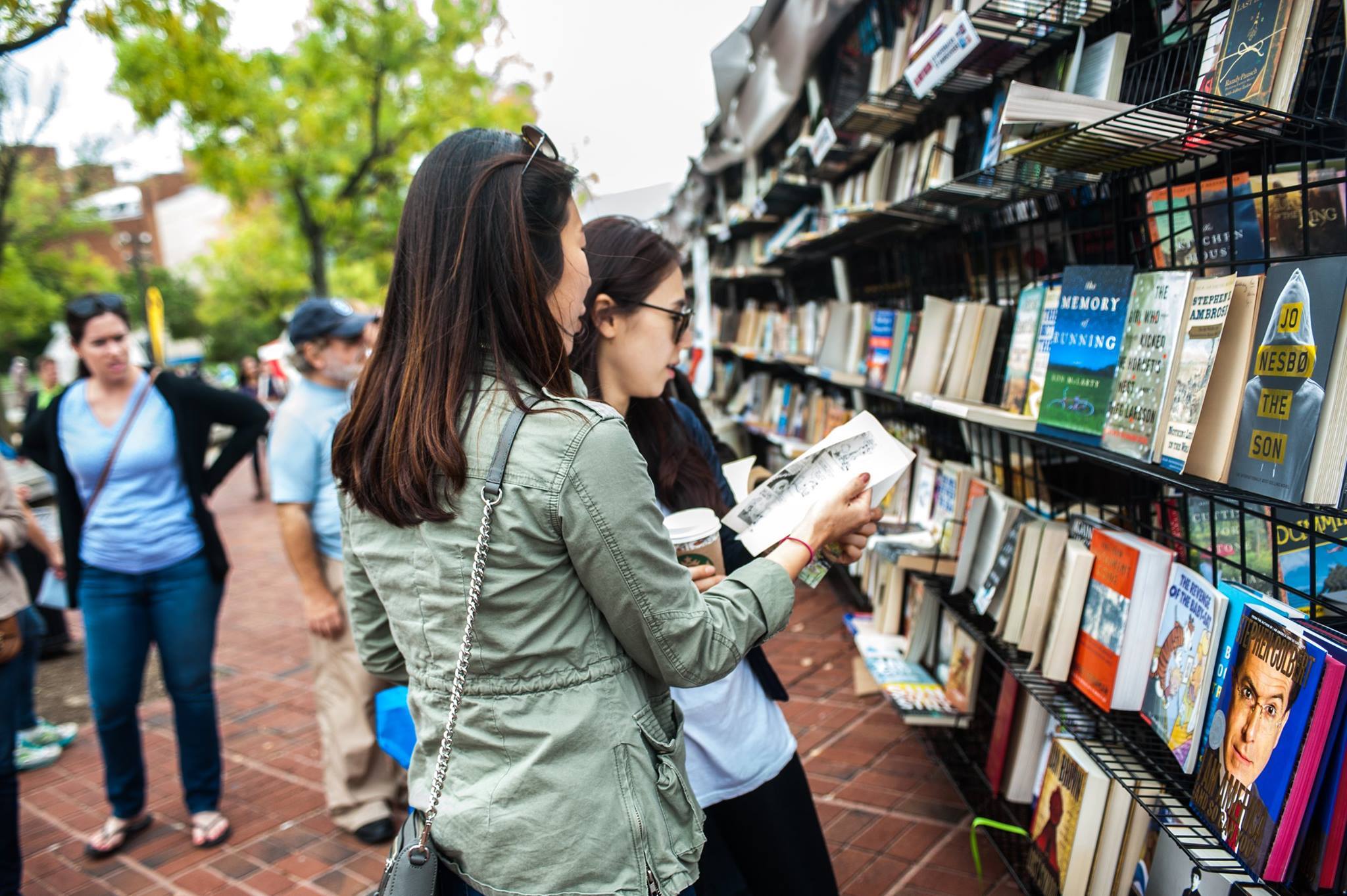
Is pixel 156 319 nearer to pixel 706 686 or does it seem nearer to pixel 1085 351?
pixel 706 686

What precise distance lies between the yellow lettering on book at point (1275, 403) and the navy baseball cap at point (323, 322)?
266 centimetres

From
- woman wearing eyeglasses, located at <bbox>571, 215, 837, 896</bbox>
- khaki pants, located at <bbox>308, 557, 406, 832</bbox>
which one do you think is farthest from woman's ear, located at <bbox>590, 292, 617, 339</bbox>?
khaki pants, located at <bbox>308, 557, 406, 832</bbox>

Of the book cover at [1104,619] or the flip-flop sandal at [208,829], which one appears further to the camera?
the flip-flop sandal at [208,829]

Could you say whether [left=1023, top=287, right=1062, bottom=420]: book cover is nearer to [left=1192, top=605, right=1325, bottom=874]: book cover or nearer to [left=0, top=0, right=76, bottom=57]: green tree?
[left=1192, top=605, right=1325, bottom=874]: book cover

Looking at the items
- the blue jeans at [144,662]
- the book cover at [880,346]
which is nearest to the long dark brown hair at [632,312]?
the book cover at [880,346]

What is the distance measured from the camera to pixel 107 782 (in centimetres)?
293

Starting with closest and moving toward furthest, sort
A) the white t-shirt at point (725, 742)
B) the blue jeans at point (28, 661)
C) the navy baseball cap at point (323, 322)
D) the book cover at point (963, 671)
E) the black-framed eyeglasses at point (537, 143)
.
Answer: the black-framed eyeglasses at point (537, 143)
the white t-shirt at point (725, 742)
the book cover at point (963, 671)
the navy baseball cap at point (323, 322)
the blue jeans at point (28, 661)

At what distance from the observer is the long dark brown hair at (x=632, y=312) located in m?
1.68

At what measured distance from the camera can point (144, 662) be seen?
2854mm

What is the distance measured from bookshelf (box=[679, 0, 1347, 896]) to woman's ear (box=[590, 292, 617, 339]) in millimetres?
847

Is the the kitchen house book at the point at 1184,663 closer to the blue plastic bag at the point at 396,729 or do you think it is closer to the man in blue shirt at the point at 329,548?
the blue plastic bag at the point at 396,729

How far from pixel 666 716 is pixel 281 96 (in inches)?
481

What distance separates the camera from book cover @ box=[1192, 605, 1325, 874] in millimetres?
1172

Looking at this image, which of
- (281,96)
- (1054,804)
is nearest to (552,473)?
(1054,804)
